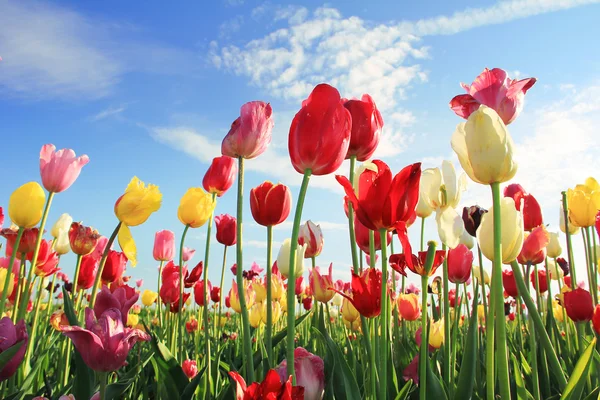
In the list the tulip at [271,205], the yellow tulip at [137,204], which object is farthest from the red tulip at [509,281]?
the yellow tulip at [137,204]

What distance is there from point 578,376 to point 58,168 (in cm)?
229

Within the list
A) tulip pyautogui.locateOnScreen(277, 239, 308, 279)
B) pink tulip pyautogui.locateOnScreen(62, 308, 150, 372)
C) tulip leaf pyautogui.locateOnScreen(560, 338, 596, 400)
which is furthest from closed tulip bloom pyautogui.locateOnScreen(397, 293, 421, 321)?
pink tulip pyautogui.locateOnScreen(62, 308, 150, 372)

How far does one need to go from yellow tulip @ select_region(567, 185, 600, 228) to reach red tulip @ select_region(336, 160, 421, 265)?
73.5 inches

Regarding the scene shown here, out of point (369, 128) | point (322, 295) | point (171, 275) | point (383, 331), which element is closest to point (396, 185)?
point (383, 331)

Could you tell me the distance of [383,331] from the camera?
1.09 m

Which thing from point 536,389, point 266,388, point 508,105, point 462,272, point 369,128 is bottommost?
point 536,389

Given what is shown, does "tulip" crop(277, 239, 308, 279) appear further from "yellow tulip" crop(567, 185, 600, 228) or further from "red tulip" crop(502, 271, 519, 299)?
"yellow tulip" crop(567, 185, 600, 228)

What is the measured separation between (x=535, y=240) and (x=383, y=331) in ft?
3.57

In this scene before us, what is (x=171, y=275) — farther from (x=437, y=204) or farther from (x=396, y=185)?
(x=396, y=185)

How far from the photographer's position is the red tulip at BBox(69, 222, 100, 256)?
206cm

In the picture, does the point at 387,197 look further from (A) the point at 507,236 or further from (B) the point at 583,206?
(B) the point at 583,206

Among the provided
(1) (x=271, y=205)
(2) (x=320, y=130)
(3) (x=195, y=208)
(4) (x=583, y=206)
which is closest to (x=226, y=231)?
(3) (x=195, y=208)

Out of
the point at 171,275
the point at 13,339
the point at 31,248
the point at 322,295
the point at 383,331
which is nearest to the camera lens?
the point at 383,331

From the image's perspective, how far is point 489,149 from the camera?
1.10m
